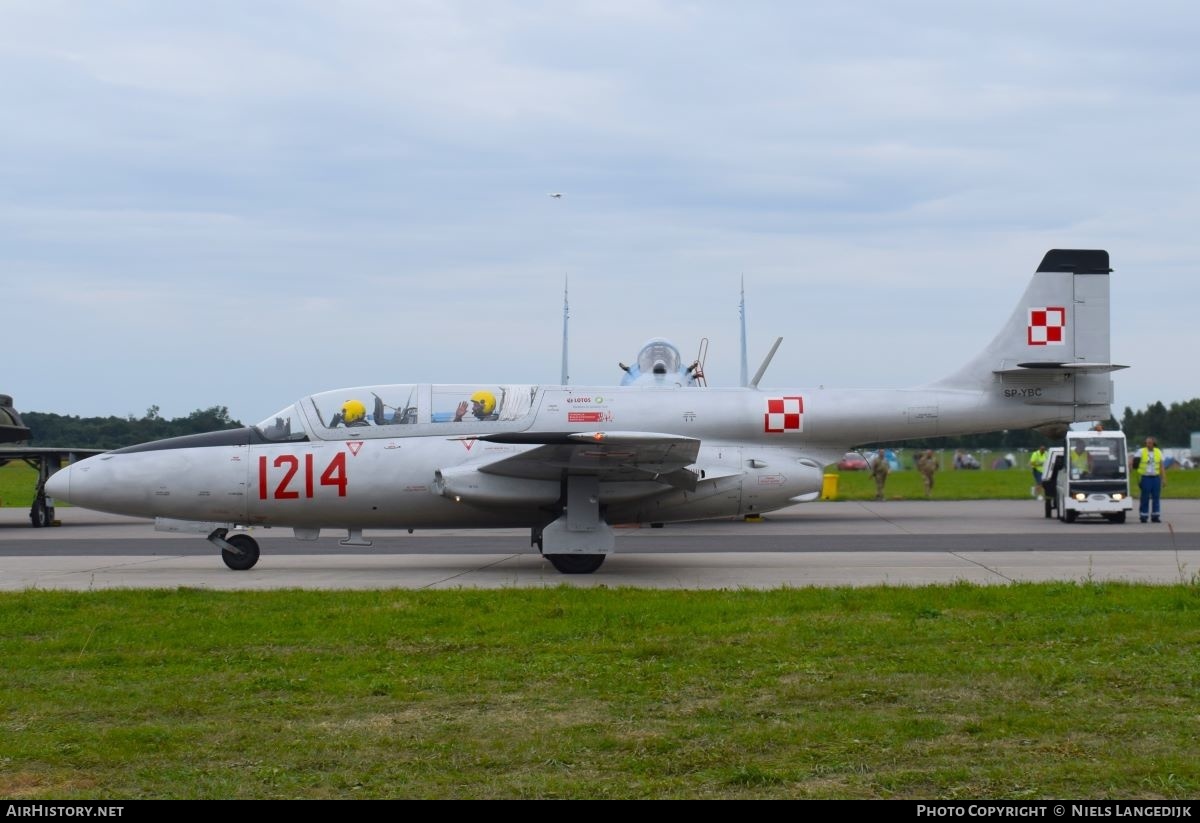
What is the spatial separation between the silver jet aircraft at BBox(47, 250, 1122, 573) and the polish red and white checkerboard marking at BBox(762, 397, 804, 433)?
3 centimetres

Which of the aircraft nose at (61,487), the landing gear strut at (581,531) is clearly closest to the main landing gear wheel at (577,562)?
the landing gear strut at (581,531)

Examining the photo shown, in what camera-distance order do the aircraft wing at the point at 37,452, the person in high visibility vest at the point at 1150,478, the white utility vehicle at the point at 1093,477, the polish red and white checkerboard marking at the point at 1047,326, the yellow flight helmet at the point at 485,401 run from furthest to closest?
the aircraft wing at the point at 37,452
the white utility vehicle at the point at 1093,477
the person in high visibility vest at the point at 1150,478
the polish red and white checkerboard marking at the point at 1047,326
the yellow flight helmet at the point at 485,401

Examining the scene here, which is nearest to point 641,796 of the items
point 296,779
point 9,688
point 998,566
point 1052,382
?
point 296,779

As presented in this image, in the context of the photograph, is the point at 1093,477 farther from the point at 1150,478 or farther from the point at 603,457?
the point at 603,457

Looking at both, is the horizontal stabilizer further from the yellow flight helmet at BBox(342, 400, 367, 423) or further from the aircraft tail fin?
the yellow flight helmet at BBox(342, 400, 367, 423)

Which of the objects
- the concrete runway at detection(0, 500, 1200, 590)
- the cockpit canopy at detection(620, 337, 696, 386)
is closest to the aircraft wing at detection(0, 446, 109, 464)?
the concrete runway at detection(0, 500, 1200, 590)

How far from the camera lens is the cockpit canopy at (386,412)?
1514 centimetres

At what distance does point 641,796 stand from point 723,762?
634 millimetres

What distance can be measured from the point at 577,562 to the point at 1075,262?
1075 cm

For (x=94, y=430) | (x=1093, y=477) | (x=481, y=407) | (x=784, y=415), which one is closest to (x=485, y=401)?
(x=481, y=407)

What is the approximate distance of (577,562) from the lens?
48.5 feet

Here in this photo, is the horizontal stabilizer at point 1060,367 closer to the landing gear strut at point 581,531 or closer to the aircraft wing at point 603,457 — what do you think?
the aircraft wing at point 603,457

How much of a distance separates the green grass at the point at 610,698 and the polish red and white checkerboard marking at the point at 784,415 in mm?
5732
